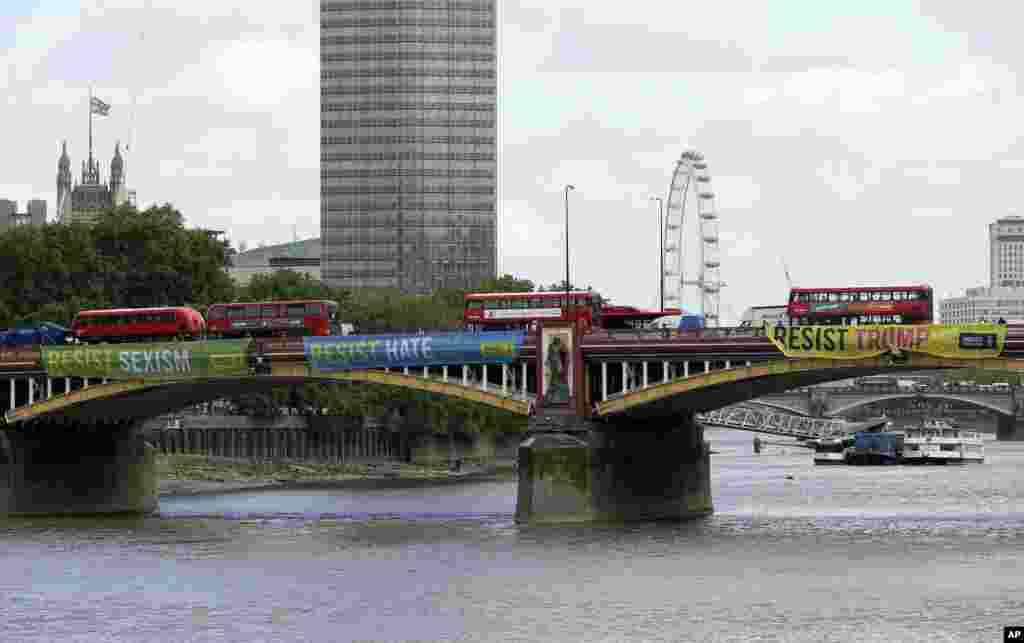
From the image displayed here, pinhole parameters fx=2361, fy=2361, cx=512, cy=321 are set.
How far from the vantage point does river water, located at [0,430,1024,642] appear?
6469 centimetres

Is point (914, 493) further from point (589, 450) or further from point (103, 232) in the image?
point (103, 232)

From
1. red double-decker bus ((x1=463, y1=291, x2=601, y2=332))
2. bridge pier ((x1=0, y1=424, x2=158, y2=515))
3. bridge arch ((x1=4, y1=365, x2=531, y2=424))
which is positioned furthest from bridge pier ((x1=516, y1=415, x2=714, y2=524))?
bridge pier ((x1=0, y1=424, x2=158, y2=515))

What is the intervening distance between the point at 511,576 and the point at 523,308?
106 ft

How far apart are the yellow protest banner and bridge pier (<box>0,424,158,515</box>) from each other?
38.2 m

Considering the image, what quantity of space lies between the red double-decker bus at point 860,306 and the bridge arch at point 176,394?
12.7 m

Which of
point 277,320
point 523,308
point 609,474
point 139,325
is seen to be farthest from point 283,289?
point 609,474

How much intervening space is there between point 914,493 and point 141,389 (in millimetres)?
45904

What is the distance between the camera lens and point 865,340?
91.3 m

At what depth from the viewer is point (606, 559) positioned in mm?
80125

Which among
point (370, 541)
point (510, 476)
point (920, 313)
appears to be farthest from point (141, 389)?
point (510, 476)

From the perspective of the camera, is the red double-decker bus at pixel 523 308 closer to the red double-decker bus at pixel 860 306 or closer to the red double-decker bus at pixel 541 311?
the red double-decker bus at pixel 541 311

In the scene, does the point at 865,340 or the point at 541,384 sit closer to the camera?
the point at 865,340

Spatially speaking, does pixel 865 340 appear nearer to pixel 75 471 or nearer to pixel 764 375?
pixel 764 375

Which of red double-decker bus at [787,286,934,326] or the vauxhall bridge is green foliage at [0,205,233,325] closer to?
the vauxhall bridge
